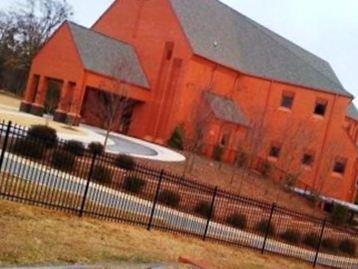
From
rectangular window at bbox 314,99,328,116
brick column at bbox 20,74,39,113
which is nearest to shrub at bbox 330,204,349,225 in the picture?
rectangular window at bbox 314,99,328,116

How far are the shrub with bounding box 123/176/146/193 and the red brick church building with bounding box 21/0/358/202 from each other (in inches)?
956

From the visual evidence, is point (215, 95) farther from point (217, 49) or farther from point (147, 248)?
point (147, 248)

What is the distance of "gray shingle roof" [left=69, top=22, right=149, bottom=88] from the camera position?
151 ft

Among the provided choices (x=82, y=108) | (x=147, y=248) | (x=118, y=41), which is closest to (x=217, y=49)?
(x=118, y=41)

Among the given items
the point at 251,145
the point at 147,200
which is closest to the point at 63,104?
the point at 251,145

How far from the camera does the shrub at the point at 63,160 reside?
17719 millimetres

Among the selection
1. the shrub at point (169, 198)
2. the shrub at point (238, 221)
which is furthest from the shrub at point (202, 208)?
the shrub at point (238, 221)

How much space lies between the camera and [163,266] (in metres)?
11.1

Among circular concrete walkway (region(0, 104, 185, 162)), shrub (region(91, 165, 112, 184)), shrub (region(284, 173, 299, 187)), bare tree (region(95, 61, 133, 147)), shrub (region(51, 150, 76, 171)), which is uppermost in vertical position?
bare tree (region(95, 61, 133, 147))

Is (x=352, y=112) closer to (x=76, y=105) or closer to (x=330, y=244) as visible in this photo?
(x=76, y=105)

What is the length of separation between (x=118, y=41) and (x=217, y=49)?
8.55 meters

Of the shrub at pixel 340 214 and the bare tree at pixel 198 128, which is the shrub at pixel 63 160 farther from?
the shrub at pixel 340 214

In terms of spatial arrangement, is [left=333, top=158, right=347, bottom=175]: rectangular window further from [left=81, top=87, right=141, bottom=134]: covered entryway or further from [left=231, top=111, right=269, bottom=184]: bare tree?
[left=81, top=87, right=141, bottom=134]: covered entryway

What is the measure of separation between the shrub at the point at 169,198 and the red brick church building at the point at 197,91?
2426 cm
